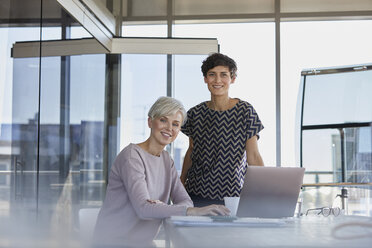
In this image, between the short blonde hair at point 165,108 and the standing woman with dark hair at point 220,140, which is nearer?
the short blonde hair at point 165,108

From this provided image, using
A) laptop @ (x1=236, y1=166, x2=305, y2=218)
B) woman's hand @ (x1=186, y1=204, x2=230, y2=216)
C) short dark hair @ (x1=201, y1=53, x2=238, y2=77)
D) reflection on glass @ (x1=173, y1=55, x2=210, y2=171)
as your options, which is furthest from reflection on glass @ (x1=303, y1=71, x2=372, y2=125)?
woman's hand @ (x1=186, y1=204, x2=230, y2=216)

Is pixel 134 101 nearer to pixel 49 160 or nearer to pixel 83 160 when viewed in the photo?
pixel 83 160

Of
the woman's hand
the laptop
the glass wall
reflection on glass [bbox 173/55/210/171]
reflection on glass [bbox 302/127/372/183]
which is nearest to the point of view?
the woman's hand

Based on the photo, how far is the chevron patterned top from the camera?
236 centimetres

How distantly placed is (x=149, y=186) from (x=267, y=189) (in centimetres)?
42

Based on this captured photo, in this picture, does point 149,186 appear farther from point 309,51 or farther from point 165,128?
point 309,51

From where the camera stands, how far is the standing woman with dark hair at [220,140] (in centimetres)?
237

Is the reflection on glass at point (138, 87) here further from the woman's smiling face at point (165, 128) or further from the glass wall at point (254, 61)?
the woman's smiling face at point (165, 128)

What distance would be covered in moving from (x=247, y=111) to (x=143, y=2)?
14.6ft

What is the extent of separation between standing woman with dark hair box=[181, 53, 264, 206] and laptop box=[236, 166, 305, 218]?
2.01ft

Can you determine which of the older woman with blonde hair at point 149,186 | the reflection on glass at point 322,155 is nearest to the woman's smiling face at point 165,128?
the older woman with blonde hair at point 149,186

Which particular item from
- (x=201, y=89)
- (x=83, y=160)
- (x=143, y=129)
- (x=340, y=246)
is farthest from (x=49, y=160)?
(x=340, y=246)

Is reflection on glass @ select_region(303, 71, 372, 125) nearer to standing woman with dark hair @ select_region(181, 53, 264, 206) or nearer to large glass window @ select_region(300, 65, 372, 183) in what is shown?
large glass window @ select_region(300, 65, 372, 183)

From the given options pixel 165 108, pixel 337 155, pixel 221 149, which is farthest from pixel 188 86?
pixel 165 108
